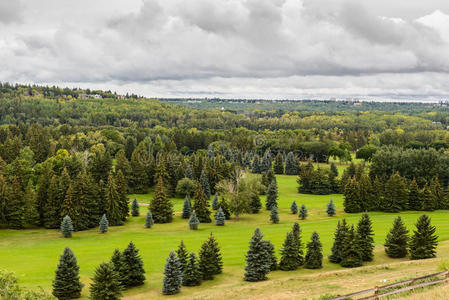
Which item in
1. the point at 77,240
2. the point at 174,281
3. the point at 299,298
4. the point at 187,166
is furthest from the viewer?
the point at 187,166

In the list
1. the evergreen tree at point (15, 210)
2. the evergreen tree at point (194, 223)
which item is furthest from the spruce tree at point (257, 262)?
the evergreen tree at point (15, 210)

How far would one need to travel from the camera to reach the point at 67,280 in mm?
33844

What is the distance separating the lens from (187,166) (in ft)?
308

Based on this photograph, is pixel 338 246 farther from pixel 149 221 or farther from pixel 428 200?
pixel 428 200

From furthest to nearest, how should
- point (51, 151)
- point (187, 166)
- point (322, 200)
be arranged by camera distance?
1. point (51, 151)
2. point (187, 166)
3. point (322, 200)

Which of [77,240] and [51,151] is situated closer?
[77,240]

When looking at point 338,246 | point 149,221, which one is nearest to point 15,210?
point 149,221

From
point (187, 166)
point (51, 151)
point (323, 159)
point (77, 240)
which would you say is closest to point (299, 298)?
point (77, 240)

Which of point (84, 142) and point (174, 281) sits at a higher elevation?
point (84, 142)

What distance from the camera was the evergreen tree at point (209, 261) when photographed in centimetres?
3941

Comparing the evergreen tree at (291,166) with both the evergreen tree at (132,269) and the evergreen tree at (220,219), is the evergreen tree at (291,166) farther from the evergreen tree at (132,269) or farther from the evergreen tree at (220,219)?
the evergreen tree at (132,269)

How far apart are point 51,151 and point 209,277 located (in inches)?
3580

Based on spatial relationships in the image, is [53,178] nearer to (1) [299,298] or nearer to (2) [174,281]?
(2) [174,281]

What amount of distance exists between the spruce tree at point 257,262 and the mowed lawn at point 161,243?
1436mm
